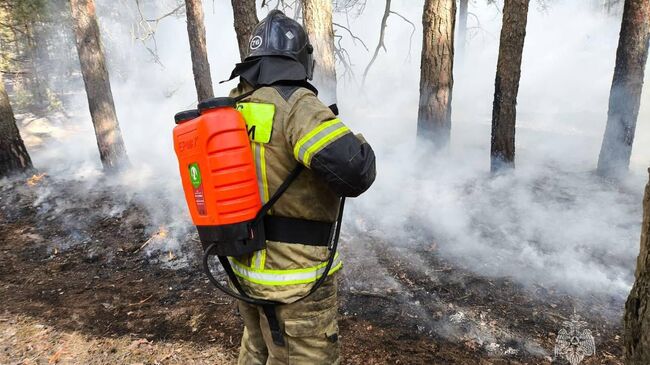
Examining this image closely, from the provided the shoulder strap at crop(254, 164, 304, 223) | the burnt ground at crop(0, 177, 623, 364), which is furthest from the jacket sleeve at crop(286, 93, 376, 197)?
the burnt ground at crop(0, 177, 623, 364)

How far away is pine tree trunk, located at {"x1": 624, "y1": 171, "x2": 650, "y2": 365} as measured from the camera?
1.42 m

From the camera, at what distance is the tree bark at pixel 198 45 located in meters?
9.44

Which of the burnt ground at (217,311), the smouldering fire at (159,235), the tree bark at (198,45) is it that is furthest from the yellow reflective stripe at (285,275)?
the tree bark at (198,45)

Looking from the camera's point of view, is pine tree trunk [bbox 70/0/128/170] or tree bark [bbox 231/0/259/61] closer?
tree bark [bbox 231/0/259/61]

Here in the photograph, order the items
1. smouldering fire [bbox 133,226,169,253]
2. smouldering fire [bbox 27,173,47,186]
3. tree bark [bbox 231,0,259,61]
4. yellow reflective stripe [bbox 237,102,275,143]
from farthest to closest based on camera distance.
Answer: smouldering fire [bbox 27,173,47,186] < smouldering fire [bbox 133,226,169,253] < tree bark [bbox 231,0,259,61] < yellow reflective stripe [bbox 237,102,275,143]

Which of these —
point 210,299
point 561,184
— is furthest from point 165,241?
point 561,184

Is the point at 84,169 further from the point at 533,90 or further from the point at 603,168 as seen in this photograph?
the point at 533,90

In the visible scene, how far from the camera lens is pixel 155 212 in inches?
262

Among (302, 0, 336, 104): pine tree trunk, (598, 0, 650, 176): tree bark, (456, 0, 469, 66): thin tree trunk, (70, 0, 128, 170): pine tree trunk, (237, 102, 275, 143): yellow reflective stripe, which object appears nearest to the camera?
A: (237, 102, 275, 143): yellow reflective stripe

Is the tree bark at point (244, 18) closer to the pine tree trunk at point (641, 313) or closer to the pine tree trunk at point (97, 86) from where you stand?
the pine tree trunk at point (97, 86)

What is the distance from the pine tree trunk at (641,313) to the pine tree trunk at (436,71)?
6407mm

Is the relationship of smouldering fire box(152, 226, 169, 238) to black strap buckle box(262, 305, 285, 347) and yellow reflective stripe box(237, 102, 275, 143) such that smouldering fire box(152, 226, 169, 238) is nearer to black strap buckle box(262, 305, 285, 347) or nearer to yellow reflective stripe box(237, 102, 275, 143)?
black strap buckle box(262, 305, 285, 347)

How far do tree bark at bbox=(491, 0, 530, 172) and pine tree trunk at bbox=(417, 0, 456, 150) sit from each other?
91 cm

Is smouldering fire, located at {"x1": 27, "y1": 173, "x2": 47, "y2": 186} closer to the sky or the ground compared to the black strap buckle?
closer to the ground
